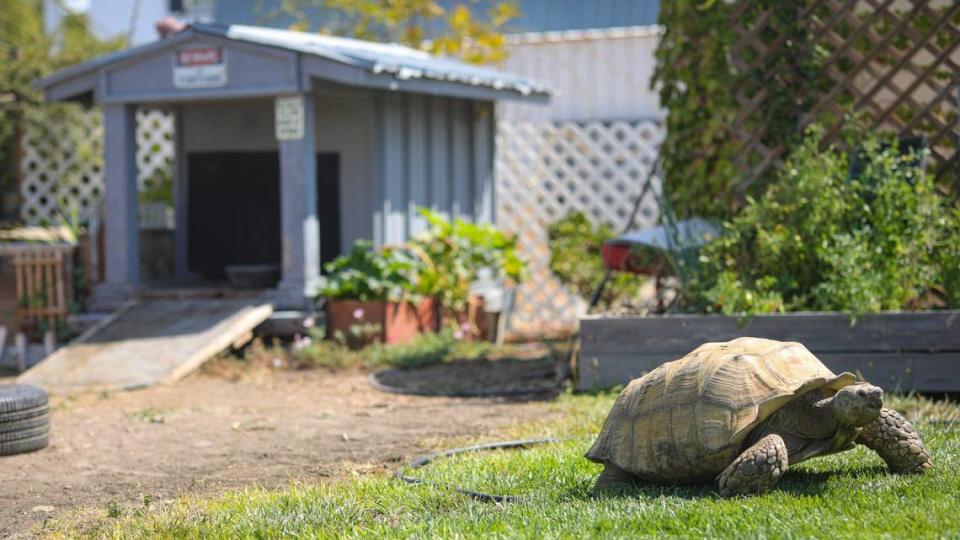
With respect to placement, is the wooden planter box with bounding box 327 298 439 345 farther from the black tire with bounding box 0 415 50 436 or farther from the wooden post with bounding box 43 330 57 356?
the black tire with bounding box 0 415 50 436

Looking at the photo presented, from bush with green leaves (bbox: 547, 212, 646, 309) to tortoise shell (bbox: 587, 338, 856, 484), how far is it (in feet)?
24.9

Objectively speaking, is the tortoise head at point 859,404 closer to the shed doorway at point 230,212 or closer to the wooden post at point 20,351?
the wooden post at point 20,351

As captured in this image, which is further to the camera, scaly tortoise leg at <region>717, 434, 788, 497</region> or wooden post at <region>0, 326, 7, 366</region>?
wooden post at <region>0, 326, 7, 366</region>

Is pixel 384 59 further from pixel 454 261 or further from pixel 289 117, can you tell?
pixel 454 261

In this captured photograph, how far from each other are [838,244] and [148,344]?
5.66m

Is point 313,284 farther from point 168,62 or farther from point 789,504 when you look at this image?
point 789,504

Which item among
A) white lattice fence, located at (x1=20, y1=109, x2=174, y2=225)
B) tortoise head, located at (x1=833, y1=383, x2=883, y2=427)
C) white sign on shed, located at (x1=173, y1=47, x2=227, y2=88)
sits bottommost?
tortoise head, located at (x1=833, y1=383, x2=883, y2=427)

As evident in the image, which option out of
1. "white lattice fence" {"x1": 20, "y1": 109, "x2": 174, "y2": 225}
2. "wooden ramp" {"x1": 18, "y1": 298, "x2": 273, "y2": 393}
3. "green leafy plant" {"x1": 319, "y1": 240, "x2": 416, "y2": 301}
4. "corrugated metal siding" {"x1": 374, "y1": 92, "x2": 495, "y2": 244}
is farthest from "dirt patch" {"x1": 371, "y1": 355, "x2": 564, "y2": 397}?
"white lattice fence" {"x1": 20, "y1": 109, "x2": 174, "y2": 225}

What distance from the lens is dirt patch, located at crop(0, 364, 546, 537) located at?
565 centimetres

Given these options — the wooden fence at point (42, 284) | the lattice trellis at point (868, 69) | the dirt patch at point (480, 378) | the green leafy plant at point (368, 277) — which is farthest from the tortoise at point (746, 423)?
the wooden fence at point (42, 284)

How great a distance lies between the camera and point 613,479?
484 centimetres

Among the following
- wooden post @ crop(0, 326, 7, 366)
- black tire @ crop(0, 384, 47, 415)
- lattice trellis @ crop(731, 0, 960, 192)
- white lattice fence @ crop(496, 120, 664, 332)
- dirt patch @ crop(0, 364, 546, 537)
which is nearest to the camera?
dirt patch @ crop(0, 364, 546, 537)

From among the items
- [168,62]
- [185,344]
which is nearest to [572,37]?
[168,62]

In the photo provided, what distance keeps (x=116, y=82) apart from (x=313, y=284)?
2800 mm
